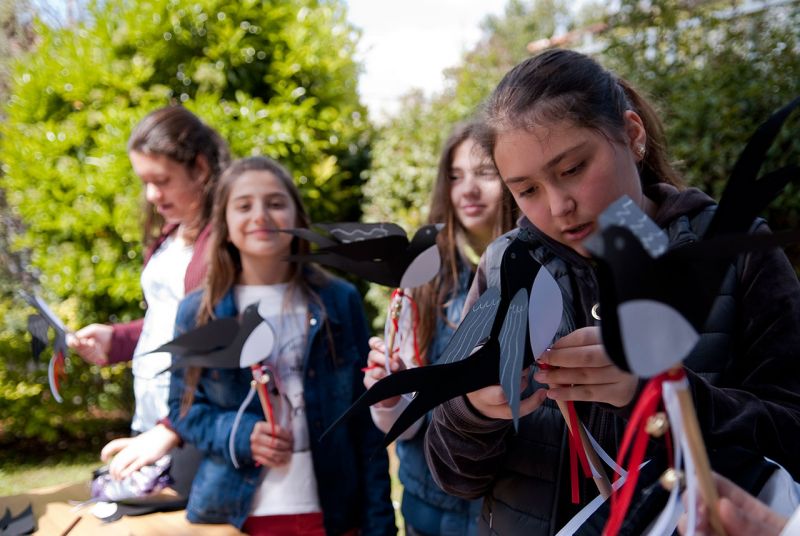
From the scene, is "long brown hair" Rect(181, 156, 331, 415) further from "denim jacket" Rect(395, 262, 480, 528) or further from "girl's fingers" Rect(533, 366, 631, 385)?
"girl's fingers" Rect(533, 366, 631, 385)

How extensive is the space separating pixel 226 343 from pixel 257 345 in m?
0.10

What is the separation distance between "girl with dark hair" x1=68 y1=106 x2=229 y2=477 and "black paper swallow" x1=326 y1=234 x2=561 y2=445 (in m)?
1.45

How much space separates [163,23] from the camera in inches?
179

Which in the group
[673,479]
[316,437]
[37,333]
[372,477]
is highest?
[673,479]

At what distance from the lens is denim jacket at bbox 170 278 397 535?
1.76 meters

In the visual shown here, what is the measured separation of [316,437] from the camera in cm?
180

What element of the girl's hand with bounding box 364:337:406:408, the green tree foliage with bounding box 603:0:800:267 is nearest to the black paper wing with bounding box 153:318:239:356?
the girl's hand with bounding box 364:337:406:408

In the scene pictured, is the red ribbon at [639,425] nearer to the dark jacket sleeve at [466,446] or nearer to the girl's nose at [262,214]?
the dark jacket sleeve at [466,446]

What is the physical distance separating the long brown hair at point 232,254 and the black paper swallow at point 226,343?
281mm

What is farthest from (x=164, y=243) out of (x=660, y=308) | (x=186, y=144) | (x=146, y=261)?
(x=660, y=308)

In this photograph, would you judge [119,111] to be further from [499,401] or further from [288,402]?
[499,401]

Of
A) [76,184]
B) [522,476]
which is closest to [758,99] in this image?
[522,476]

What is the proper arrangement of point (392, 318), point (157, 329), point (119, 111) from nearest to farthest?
point (392, 318) < point (157, 329) < point (119, 111)

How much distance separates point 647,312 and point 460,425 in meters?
0.50
